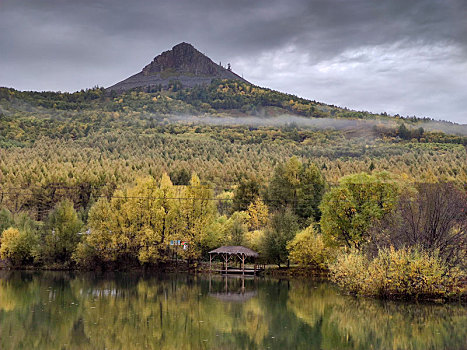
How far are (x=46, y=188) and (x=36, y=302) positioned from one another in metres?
41.6

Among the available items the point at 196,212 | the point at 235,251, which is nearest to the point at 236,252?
the point at 235,251

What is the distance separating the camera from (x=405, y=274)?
2580 centimetres

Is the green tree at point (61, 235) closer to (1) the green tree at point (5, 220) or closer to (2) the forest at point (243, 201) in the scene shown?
(2) the forest at point (243, 201)

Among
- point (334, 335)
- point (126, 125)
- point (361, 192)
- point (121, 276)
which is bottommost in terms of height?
point (121, 276)

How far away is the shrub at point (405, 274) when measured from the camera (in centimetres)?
2517

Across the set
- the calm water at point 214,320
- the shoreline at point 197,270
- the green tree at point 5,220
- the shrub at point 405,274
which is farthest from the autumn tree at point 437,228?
the green tree at point 5,220

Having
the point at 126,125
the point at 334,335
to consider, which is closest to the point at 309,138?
the point at 126,125

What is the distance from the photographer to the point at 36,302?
2570 centimetres

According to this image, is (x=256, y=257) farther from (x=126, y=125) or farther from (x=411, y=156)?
(x=126, y=125)

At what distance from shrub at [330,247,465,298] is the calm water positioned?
1094 mm

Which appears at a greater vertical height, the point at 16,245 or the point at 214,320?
the point at 214,320

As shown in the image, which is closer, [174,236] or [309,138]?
[174,236]

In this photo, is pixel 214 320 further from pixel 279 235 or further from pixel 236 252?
pixel 279 235

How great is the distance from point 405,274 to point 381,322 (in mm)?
5787
